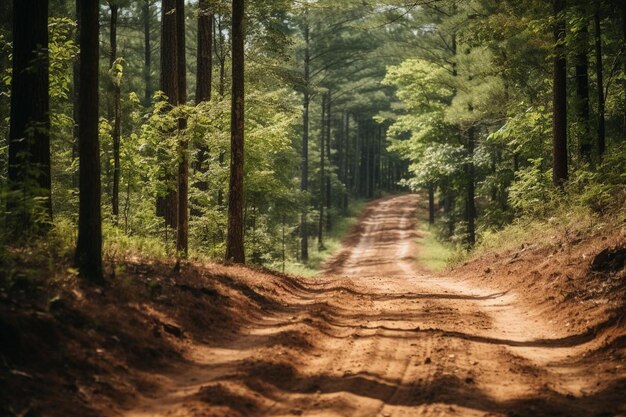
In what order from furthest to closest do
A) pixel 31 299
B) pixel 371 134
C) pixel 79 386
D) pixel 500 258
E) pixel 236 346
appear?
1. pixel 371 134
2. pixel 500 258
3. pixel 236 346
4. pixel 31 299
5. pixel 79 386

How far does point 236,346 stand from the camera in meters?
8.06

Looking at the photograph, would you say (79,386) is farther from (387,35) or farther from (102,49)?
(387,35)

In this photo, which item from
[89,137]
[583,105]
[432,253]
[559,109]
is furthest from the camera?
[432,253]

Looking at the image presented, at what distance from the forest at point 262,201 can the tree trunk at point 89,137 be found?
0.03 metres

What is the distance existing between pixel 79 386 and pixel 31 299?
1498 millimetres

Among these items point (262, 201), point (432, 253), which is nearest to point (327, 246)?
point (432, 253)

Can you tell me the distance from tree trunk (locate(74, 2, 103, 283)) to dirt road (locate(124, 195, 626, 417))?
2.22 metres

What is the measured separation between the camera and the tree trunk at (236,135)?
14.4 meters

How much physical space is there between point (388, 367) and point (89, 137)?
5.11 metres

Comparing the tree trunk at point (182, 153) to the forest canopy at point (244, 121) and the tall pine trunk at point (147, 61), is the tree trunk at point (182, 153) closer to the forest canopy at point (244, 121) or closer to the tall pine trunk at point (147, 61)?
the forest canopy at point (244, 121)

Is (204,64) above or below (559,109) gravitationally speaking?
above

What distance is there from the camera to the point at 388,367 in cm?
708

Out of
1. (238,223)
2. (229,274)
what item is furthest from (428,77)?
(229,274)

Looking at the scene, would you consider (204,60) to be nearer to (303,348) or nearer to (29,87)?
(29,87)
